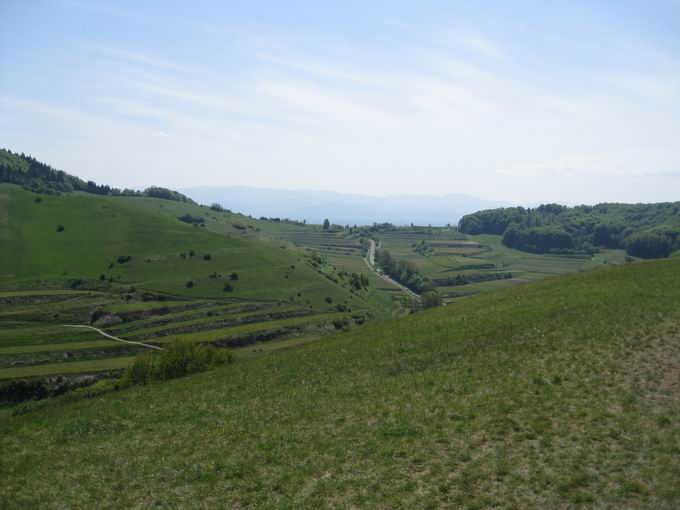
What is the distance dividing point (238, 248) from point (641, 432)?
182560mm

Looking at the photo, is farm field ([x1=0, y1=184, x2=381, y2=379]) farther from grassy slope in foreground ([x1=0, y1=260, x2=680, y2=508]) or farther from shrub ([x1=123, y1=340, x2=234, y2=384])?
grassy slope in foreground ([x1=0, y1=260, x2=680, y2=508])

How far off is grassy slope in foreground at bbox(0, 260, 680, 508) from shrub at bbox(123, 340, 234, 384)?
7.67m

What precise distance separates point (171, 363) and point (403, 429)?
28.5m

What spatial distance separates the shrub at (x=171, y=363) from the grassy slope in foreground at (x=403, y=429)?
25.2ft

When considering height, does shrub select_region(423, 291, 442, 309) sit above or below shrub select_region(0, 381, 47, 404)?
above

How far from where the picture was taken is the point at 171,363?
44.8 meters

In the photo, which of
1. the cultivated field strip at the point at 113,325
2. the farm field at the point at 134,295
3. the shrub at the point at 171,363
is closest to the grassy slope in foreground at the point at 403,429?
the shrub at the point at 171,363

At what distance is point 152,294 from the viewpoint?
482 feet

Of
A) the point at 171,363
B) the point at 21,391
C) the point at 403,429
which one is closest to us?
the point at 403,429

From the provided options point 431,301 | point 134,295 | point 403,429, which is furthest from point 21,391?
point 431,301

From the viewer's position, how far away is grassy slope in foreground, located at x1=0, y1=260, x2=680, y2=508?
17.6 meters

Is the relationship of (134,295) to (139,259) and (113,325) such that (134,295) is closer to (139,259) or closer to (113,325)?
(113,325)

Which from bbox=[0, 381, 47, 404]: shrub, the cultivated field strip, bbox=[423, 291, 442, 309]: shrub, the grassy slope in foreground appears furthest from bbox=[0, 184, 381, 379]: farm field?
the grassy slope in foreground

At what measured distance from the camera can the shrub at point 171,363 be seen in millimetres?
43469
